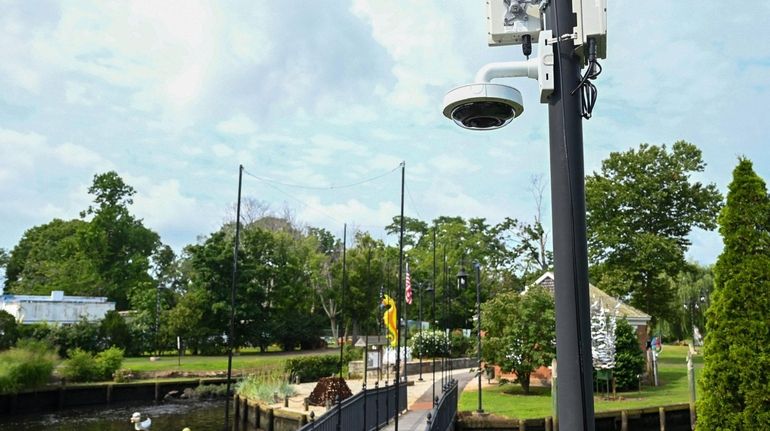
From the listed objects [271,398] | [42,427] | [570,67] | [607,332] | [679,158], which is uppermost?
[679,158]

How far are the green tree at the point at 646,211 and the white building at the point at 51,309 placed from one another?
35.0 metres

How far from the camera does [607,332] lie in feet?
69.7

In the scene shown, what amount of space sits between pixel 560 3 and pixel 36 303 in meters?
50.2

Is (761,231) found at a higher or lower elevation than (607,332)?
higher

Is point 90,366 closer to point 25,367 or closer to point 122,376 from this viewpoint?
point 122,376

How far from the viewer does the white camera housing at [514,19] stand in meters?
2.71

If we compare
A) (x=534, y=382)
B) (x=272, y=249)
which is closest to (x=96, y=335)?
(x=272, y=249)

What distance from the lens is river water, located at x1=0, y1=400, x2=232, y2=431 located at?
2277cm

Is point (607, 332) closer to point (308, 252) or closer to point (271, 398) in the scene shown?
point (271, 398)

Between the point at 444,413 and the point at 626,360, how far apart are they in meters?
12.3

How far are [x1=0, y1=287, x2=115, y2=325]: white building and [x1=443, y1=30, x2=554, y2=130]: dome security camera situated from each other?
45.0 meters

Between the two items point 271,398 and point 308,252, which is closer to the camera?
point 271,398

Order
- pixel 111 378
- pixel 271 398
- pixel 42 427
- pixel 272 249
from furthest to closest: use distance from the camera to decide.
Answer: pixel 272 249 → pixel 111 378 → pixel 42 427 → pixel 271 398

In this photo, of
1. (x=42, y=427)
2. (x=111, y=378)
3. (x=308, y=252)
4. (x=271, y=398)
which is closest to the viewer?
(x=271, y=398)
